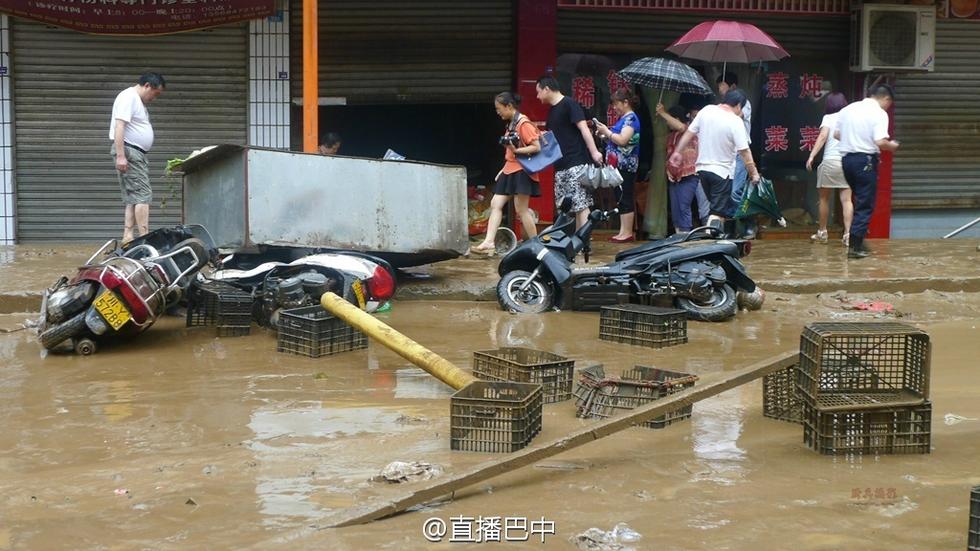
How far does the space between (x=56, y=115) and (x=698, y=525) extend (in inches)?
400

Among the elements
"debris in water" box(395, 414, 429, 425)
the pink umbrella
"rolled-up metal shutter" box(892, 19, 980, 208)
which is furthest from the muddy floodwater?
"rolled-up metal shutter" box(892, 19, 980, 208)

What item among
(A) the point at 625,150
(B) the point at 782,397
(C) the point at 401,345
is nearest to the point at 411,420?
(C) the point at 401,345

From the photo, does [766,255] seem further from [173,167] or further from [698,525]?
[698,525]

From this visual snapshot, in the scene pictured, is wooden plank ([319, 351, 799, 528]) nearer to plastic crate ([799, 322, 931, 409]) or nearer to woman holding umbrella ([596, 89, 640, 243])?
plastic crate ([799, 322, 931, 409])

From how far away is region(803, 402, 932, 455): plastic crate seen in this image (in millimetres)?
5625

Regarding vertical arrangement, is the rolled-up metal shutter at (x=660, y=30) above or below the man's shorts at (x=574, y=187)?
above

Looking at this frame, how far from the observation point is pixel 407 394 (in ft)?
22.9

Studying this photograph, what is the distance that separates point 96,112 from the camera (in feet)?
42.5

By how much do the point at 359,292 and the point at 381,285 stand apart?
1.52 ft

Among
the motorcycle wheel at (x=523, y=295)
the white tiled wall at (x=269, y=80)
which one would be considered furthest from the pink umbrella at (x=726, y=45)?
the white tiled wall at (x=269, y=80)

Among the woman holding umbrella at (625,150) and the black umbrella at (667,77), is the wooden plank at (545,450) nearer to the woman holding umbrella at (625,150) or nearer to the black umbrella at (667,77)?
the woman holding umbrella at (625,150)

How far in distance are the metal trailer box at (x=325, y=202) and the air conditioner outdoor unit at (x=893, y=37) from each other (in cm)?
Result: 617

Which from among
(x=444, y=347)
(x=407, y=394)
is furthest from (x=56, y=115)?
(x=407, y=394)

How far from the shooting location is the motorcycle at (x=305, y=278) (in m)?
8.73
